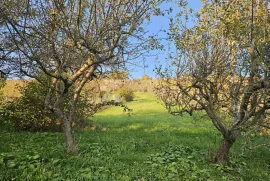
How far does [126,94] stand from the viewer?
1430 inches

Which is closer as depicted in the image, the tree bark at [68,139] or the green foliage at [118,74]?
the tree bark at [68,139]

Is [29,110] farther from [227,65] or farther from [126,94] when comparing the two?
[126,94]

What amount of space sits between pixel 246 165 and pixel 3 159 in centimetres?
A: 602

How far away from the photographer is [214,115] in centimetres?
628

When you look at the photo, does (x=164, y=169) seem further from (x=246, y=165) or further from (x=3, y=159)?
(x=3, y=159)

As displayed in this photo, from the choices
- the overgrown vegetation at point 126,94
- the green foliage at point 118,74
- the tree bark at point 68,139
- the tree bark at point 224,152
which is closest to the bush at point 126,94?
the overgrown vegetation at point 126,94

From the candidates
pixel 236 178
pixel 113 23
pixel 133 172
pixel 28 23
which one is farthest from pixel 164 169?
pixel 28 23

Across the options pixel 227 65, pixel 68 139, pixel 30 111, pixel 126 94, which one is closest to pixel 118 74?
pixel 68 139

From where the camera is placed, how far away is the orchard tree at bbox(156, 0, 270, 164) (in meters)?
4.91

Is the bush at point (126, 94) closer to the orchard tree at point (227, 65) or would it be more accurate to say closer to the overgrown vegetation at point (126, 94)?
the overgrown vegetation at point (126, 94)

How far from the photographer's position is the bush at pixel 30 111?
12625mm

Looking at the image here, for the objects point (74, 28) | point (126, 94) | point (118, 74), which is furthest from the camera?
point (126, 94)

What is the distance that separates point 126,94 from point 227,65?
1185 inches

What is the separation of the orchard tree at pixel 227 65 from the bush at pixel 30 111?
6524mm
